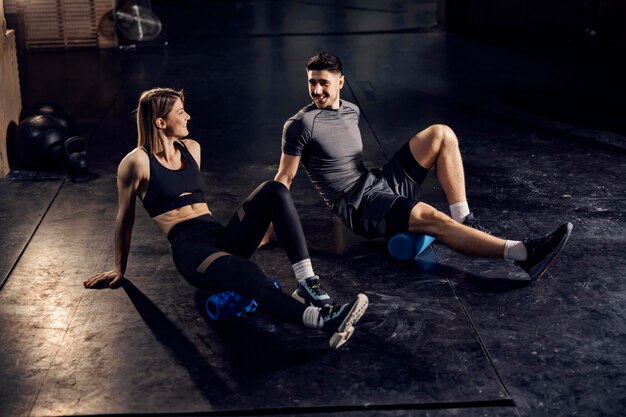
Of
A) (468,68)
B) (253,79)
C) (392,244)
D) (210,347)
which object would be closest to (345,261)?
(392,244)

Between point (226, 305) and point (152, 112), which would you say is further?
point (152, 112)

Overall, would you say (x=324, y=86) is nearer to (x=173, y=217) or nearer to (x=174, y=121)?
(x=174, y=121)

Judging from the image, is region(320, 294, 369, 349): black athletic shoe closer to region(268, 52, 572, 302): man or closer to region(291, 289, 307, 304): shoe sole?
region(291, 289, 307, 304): shoe sole

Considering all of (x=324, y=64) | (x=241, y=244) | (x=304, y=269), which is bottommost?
(x=304, y=269)

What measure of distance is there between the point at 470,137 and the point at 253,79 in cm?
309

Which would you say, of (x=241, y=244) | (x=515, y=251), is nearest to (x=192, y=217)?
(x=241, y=244)

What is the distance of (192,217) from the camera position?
4309mm

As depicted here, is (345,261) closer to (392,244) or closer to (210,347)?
(392,244)

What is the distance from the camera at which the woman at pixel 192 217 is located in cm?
402

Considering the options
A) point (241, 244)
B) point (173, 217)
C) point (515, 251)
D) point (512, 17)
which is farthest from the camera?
point (512, 17)

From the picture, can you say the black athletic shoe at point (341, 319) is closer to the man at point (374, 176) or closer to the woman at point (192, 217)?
the woman at point (192, 217)

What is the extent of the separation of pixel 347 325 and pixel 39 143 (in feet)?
11.7

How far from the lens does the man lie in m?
4.44

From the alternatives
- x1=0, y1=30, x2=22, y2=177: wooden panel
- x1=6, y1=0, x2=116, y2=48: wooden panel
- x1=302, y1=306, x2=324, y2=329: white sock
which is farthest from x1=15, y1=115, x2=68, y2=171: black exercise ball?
x1=6, y1=0, x2=116, y2=48: wooden panel
